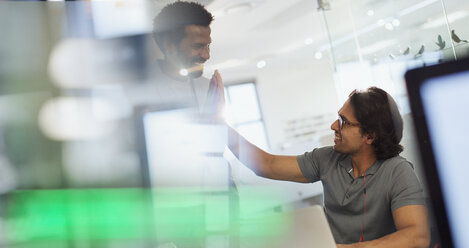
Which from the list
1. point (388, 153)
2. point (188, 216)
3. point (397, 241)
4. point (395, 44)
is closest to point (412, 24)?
point (395, 44)

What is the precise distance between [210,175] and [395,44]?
2.94ft

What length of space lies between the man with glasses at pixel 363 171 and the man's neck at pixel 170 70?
0.19 metres

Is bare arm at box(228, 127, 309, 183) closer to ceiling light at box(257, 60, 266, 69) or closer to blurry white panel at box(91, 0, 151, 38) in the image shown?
blurry white panel at box(91, 0, 151, 38)

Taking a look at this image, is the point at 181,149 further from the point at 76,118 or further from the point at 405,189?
the point at 405,189

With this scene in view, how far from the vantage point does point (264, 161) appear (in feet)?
2.48

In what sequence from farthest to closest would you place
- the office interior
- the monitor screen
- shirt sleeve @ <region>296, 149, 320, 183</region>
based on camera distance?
shirt sleeve @ <region>296, 149, 320, 183</region> < the office interior < the monitor screen

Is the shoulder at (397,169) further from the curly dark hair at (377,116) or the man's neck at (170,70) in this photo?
the man's neck at (170,70)

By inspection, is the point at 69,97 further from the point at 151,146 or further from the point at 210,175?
the point at 210,175

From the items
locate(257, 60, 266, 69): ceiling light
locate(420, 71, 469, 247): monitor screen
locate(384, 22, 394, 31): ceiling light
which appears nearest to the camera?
locate(420, 71, 469, 247): monitor screen

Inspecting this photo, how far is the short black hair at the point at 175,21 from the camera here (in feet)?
1.90

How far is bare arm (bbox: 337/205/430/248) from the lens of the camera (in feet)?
1.72

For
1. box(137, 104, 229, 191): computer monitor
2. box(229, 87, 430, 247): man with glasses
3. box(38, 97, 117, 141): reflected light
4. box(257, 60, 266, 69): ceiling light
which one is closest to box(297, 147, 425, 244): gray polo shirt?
box(229, 87, 430, 247): man with glasses

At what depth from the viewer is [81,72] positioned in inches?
18.3

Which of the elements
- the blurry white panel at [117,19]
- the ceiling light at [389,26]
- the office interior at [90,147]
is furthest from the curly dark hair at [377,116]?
the ceiling light at [389,26]
